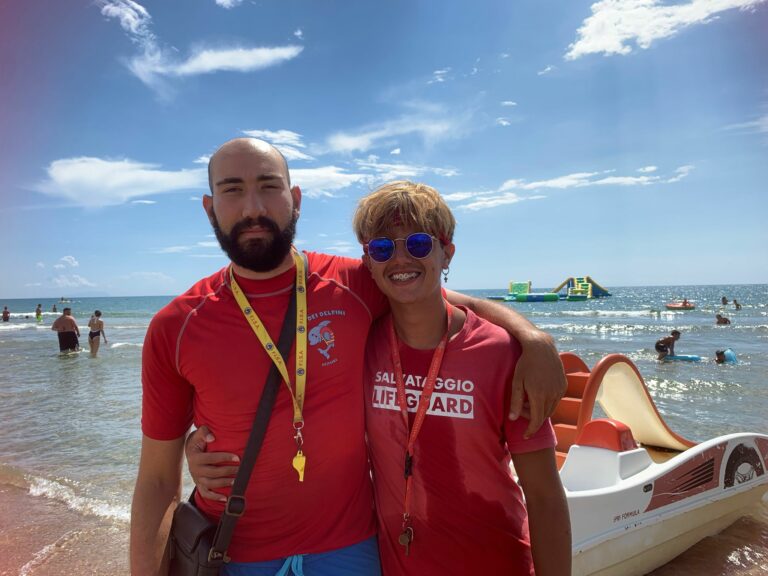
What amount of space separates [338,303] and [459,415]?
0.70 meters

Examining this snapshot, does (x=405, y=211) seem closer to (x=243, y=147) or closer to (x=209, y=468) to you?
(x=243, y=147)

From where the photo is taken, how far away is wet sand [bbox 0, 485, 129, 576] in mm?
4402

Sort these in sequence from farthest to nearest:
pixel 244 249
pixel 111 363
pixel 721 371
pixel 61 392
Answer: pixel 111 363
pixel 721 371
pixel 61 392
pixel 244 249

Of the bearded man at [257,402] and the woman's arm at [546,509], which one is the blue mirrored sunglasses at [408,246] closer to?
the bearded man at [257,402]

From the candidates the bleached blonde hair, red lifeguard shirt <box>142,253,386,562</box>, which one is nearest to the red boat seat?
red lifeguard shirt <box>142,253,386,562</box>

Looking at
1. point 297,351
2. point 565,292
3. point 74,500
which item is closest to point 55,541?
point 74,500

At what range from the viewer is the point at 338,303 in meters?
2.16

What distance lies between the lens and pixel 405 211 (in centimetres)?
199

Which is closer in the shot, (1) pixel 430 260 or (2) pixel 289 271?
(1) pixel 430 260

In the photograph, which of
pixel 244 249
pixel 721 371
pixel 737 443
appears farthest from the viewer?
pixel 721 371

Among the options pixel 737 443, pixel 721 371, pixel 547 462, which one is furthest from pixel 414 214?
pixel 721 371

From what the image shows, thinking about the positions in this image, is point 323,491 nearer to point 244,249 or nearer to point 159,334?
point 159,334

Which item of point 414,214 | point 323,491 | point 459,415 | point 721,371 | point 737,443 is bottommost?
point 721,371

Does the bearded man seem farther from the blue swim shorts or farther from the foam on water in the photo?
the foam on water
